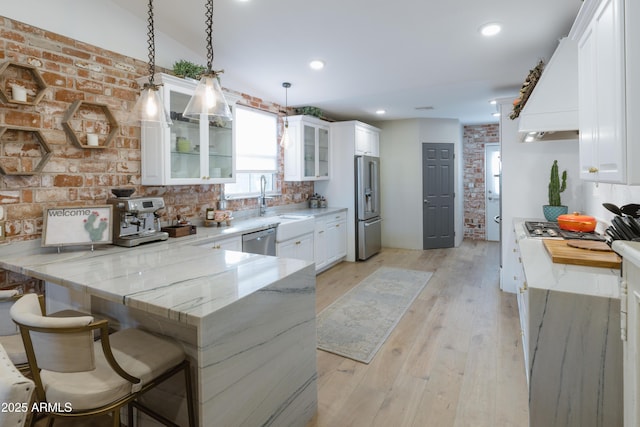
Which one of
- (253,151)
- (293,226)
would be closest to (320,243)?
(293,226)

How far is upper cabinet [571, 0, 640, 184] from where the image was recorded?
125cm

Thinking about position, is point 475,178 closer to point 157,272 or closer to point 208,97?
point 208,97

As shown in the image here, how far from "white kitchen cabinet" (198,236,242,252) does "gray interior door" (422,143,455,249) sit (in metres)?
4.20

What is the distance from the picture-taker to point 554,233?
2.66 meters

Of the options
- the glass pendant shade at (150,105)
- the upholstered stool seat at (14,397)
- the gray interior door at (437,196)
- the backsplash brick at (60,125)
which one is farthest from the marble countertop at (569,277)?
the gray interior door at (437,196)

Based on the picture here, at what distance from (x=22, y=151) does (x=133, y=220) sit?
0.79 meters

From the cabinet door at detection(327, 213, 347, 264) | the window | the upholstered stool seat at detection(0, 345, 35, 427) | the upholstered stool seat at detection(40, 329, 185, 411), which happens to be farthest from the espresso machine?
the cabinet door at detection(327, 213, 347, 264)

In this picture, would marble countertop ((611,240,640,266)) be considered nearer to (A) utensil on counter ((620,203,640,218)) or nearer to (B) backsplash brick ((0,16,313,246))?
(A) utensil on counter ((620,203,640,218))

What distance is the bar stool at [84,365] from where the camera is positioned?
3.92 feet

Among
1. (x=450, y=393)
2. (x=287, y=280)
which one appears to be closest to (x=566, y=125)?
(x=450, y=393)

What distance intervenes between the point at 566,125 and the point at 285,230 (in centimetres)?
279

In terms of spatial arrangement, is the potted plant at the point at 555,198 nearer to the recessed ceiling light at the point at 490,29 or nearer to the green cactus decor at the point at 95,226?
the recessed ceiling light at the point at 490,29

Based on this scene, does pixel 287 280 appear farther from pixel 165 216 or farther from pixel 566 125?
pixel 566 125

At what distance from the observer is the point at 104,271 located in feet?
6.11
